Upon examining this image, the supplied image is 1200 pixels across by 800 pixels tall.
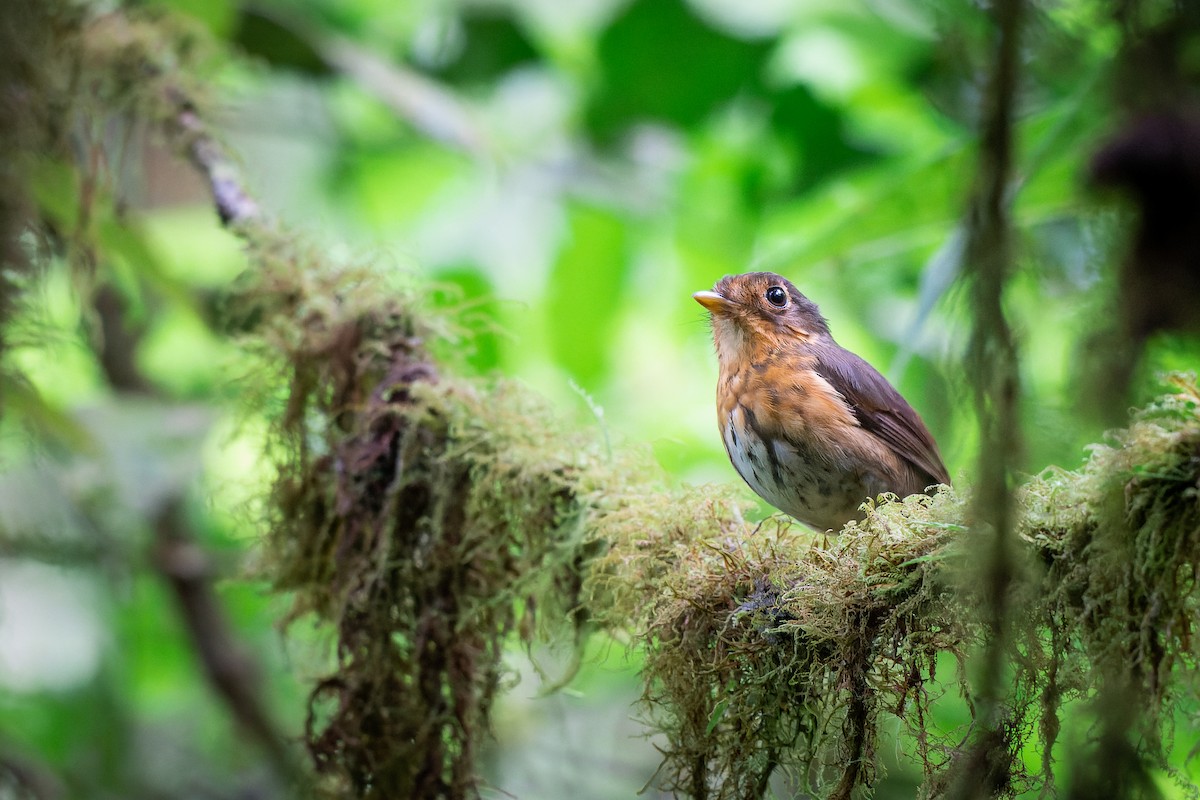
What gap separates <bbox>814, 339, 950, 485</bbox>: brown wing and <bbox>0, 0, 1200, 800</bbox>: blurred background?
25.3 inches

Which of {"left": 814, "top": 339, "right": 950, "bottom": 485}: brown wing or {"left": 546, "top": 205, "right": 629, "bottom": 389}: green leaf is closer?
{"left": 814, "top": 339, "right": 950, "bottom": 485}: brown wing

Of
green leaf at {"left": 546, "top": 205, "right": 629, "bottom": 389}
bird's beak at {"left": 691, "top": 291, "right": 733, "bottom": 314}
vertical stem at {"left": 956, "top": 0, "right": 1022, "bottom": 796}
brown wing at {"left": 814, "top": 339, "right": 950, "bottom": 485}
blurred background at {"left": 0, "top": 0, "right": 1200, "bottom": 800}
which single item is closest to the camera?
vertical stem at {"left": 956, "top": 0, "right": 1022, "bottom": 796}

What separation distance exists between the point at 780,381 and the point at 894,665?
3.38ft

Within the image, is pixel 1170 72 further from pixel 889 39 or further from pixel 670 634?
pixel 889 39

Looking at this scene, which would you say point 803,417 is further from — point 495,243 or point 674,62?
point 674,62

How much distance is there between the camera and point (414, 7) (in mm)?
5391

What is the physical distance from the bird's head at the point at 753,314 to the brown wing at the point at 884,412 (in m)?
0.15

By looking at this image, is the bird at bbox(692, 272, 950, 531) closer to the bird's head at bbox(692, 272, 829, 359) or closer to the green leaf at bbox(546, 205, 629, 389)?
the bird's head at bbox(692, 272, 829, 359)

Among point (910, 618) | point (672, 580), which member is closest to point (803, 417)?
point (672, 580)

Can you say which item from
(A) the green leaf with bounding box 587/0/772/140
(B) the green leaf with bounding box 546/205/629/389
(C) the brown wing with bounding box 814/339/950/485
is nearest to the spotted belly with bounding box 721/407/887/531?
(C) the brown wing with bounding box 814/339/950/485

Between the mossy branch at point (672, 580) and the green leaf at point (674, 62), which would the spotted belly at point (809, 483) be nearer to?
the mossy branch at point (672, 580)

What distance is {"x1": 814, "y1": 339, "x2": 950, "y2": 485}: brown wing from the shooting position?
8.18ft

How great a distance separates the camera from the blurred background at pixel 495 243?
3342mm

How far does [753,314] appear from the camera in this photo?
9.09 feet
